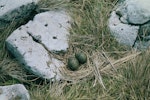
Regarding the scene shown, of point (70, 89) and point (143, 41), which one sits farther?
point (143, 41)

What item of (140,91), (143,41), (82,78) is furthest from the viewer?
(143,41)

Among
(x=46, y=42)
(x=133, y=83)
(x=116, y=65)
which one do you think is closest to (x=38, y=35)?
(x=46, y=42)

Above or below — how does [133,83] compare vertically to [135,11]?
below

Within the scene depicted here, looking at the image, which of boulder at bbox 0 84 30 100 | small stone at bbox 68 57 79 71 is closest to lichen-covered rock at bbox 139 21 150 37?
small stone at bbox 68 57 79 71

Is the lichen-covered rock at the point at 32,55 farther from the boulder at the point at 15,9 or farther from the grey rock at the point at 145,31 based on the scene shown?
the grey rock at the point at 145,31

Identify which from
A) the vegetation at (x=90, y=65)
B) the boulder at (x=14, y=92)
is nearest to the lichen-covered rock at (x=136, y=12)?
the vegetation at (x=90, y=65)

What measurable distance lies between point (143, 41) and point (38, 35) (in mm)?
1154

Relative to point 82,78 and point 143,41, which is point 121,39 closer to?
point 143,41

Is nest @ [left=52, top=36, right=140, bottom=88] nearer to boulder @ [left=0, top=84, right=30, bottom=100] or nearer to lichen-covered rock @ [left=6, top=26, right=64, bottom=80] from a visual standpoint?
lichen-covered rock @ [left=6, top=26, right=64, bottom=80]

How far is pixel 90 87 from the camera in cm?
424

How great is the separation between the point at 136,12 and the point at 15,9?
4.36 ft

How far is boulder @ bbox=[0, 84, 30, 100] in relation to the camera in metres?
3.86

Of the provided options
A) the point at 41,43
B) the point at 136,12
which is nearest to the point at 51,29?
the point at 41,43

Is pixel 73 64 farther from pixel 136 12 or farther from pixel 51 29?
pixel 136 12
